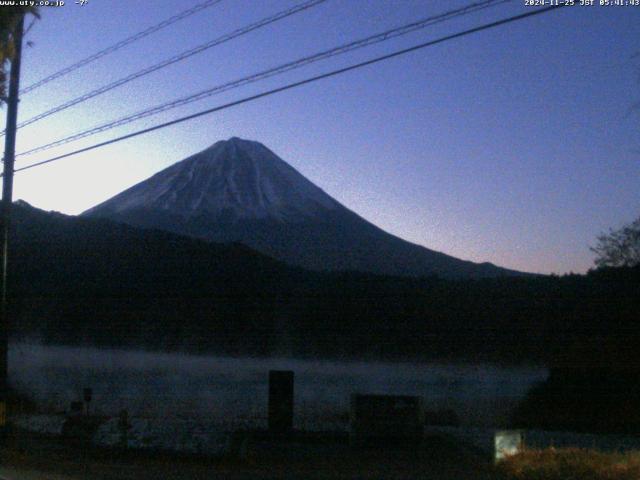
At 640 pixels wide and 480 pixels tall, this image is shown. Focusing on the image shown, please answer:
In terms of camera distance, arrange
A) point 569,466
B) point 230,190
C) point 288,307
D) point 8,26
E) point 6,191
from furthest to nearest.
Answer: point 230,190
point 288,307
point 6,191
point 8,26
point 569,466

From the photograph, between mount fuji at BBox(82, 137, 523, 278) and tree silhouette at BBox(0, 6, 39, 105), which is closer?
tree silhouette at BBox(0, 6, 39, 105)

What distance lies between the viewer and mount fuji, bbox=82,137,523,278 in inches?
2468

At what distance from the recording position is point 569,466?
44.2 ft

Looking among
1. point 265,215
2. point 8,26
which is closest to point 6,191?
point 8,26

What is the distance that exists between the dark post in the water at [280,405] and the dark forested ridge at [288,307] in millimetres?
11795

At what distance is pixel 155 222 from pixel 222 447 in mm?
51933

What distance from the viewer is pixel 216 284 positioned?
42.0m

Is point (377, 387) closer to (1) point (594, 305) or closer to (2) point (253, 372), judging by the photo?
(2) point (253, 372)

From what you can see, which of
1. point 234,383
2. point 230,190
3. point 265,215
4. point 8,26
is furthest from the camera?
point 230,190

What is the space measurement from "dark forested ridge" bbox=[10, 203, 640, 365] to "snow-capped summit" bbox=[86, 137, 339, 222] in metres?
28.2

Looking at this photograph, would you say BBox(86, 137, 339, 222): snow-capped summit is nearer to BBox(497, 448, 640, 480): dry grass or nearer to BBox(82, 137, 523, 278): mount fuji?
BBox(82, 137, 523, 278): mount fuji

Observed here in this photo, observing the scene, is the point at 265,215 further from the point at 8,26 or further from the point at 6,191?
the point at 8,26

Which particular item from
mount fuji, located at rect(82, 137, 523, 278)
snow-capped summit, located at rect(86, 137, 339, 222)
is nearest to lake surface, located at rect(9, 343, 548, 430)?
mount fuji, located at rect(82, 137, 523, 278)

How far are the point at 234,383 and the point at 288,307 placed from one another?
23.6ft
